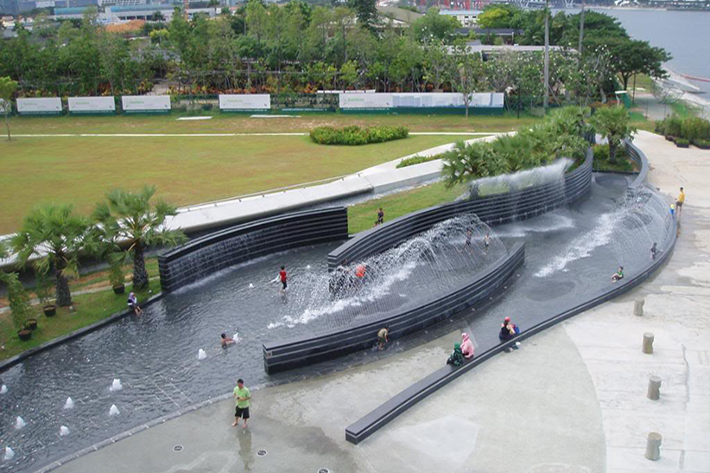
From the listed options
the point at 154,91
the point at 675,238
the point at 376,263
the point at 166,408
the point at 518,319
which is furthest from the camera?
the point at 154,91

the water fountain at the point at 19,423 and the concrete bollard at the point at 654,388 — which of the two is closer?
the water fountain at the point at 19,423

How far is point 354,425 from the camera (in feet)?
62.4

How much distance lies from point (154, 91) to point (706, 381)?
87697mm

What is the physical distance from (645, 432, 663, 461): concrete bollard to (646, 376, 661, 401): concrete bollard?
3.05 meters

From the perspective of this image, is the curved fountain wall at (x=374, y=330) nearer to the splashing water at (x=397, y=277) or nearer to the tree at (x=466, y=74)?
the splashing water at (x=397, y=277)

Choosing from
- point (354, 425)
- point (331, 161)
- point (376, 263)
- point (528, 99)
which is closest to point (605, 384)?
point (354, 425)

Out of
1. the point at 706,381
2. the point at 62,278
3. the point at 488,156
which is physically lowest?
the point at 706,381

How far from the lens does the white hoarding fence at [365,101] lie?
253 feet

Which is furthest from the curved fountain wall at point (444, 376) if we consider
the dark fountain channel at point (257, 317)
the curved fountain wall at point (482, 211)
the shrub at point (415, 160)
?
the shrub at point (415, 160)

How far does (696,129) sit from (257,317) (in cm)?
4611

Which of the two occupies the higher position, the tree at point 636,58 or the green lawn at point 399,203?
the tree at point 636,58

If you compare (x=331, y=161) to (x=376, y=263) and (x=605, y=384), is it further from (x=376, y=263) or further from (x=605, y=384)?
(x=605, y=384)

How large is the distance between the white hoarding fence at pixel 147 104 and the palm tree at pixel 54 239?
5507 cm

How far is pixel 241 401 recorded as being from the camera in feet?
63.2
